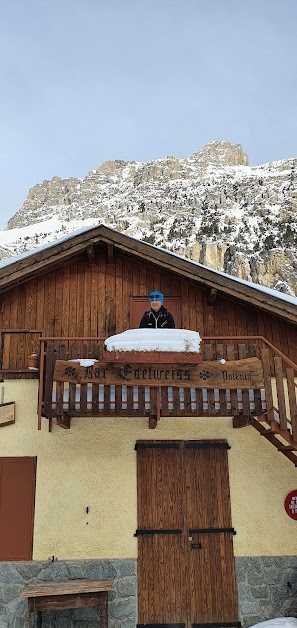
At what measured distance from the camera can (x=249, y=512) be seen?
921cm

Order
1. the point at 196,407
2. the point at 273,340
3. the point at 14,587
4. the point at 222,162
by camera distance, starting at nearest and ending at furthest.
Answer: the point at 196,407 → the point at 14,587 → the point at 273,340 → the point at 222,162

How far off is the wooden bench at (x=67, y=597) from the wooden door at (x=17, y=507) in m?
0.92

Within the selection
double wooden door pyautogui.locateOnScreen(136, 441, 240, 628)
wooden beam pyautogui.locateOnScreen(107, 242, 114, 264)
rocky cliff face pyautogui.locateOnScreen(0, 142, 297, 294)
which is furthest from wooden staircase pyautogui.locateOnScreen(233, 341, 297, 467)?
rocky cliff face pyautogui.locateOnScreen(0, 142, 297, 294)

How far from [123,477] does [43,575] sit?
2.12m

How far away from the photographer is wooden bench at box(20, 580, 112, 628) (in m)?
7.70

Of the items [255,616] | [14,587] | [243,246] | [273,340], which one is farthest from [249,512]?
[243,246]

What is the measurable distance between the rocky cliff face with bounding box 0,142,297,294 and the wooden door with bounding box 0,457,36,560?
195 ft

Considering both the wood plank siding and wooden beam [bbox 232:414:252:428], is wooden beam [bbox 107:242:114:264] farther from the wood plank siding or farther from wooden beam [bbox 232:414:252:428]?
wooden beam [bbox 232:414:252:428]

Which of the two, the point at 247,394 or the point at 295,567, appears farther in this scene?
the point at 295,567

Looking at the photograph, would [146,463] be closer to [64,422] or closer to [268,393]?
[64,422]

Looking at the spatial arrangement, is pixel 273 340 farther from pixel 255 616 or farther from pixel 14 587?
pixel 14 587

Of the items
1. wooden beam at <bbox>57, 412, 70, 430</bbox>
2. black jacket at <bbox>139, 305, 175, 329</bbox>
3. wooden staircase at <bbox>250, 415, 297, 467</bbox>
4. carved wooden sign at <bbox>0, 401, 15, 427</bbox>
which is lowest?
wooden staircase at <bbox>250, 415, 297, 467</bbox>

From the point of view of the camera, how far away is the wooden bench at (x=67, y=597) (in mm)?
7695

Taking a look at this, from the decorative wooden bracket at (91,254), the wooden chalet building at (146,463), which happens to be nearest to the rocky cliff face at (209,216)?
the decorative wooden bracket at (91,254)
